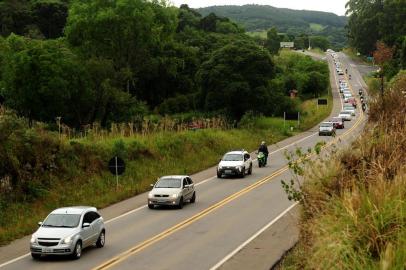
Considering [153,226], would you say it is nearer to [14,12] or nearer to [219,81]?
[219,81]

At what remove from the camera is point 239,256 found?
18.5m

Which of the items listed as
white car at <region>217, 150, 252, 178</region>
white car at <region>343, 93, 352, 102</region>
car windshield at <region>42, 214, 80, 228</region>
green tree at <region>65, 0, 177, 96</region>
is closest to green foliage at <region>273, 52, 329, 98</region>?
white car at <region>343, 93, 352, 102</region>

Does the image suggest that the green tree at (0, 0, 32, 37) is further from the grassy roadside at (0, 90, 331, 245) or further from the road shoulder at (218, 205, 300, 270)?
the road shoulder at (218, 205, 300, 270)

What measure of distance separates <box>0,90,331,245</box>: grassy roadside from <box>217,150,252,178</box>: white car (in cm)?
295

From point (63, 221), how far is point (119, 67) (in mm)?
61098

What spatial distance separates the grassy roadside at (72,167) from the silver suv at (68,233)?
3.75m

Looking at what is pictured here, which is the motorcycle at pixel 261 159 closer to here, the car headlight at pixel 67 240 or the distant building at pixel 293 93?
the car headlight at pixel 67 240

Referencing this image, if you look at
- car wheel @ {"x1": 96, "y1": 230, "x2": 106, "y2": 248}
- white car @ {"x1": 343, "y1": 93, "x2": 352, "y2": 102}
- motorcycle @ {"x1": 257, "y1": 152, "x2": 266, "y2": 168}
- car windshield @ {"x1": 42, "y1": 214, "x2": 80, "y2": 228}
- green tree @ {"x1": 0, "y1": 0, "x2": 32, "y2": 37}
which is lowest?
white car @ {"x1": 343, "y1": 93, "x2": 352, "y2": 102}

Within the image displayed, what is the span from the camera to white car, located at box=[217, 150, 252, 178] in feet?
128

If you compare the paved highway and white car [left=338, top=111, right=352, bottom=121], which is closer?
the paved highway

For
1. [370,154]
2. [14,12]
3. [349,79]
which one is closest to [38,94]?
[370,154]

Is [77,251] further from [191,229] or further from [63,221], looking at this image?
[191,229]

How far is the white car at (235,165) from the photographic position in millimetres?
39031

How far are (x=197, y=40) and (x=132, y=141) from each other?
2487 inches
